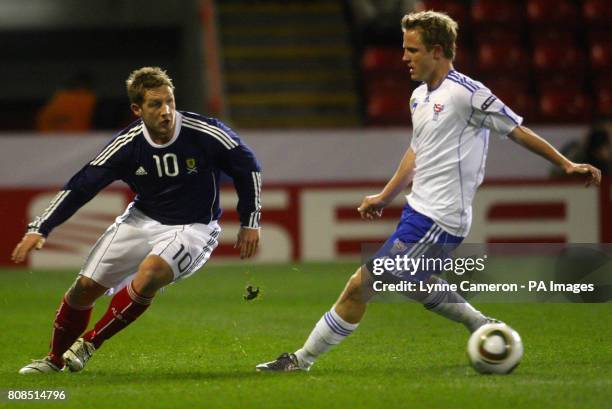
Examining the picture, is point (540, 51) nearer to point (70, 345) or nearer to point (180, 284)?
point (180, 284)

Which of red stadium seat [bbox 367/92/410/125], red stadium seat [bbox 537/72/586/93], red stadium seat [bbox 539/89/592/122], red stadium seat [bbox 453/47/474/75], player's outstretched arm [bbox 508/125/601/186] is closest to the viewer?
player's outstretched arm [bbox 508/125/601/186]

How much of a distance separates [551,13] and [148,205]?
11.2m

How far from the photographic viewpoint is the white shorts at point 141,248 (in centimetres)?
638

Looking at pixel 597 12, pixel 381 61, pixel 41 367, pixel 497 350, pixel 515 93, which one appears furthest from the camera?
pixel 597 12

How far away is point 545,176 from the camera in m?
14.2

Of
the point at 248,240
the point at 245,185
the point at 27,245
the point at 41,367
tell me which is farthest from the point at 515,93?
the point at 27,245

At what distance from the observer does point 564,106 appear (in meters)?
15.6

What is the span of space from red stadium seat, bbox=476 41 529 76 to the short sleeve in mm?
9855

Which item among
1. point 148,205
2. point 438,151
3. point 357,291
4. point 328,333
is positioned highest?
point 438,151

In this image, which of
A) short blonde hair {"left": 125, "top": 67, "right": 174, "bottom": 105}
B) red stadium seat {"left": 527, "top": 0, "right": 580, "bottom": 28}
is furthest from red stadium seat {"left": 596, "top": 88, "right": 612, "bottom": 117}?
short blonde hair {"left": 125, "top": 67, "right": 174, "bottom": 105}

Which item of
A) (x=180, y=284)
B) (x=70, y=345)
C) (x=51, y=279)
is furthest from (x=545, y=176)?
Answer: (x=70, y=345)

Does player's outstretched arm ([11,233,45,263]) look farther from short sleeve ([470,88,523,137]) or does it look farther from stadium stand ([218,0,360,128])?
stadium stand ([218,0,360,128])

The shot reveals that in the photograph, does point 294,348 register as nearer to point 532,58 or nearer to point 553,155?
point 553,155

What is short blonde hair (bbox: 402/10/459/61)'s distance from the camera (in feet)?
19.9
